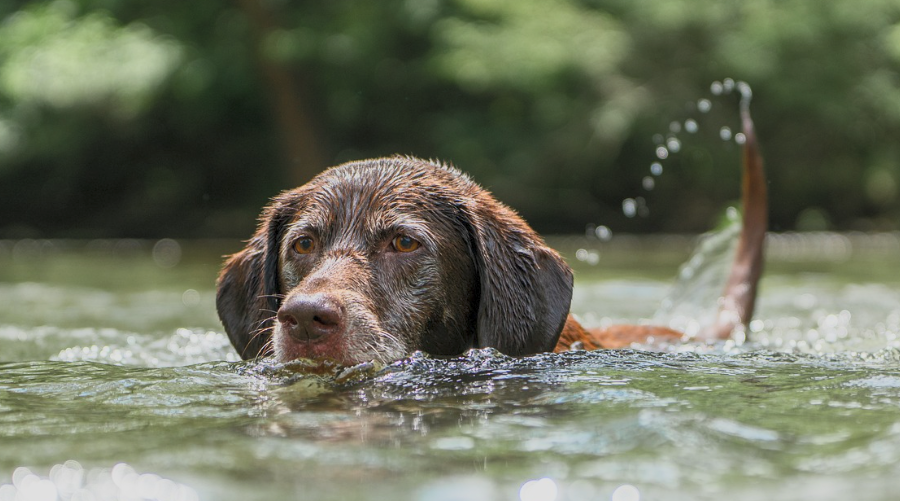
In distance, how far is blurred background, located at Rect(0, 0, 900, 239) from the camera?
17219mm

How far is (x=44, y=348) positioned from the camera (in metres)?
5.46

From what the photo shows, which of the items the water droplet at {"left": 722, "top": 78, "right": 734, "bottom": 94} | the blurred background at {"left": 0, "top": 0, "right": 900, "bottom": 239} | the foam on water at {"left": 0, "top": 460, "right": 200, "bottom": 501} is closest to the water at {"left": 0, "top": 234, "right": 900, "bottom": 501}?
the foam on water at {"left": 0, "top": 460, "right": 200, "bottom": 501}

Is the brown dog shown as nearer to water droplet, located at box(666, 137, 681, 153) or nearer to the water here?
the water

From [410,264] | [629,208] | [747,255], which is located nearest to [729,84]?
[747,255]

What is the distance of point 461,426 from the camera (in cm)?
279

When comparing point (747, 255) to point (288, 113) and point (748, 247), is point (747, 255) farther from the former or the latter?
point (288, 113)

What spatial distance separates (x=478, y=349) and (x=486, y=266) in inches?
13.2

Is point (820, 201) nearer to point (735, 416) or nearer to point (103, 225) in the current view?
point (103, 225)

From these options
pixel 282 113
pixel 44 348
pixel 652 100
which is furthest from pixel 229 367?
pixel 282 113

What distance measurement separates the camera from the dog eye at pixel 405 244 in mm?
4039

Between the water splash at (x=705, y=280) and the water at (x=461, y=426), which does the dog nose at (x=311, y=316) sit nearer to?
the water at (x=461, y=426)

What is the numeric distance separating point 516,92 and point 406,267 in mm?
15154

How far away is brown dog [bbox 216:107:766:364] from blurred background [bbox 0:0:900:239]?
1182 cm

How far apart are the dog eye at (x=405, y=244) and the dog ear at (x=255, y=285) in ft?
1.78
